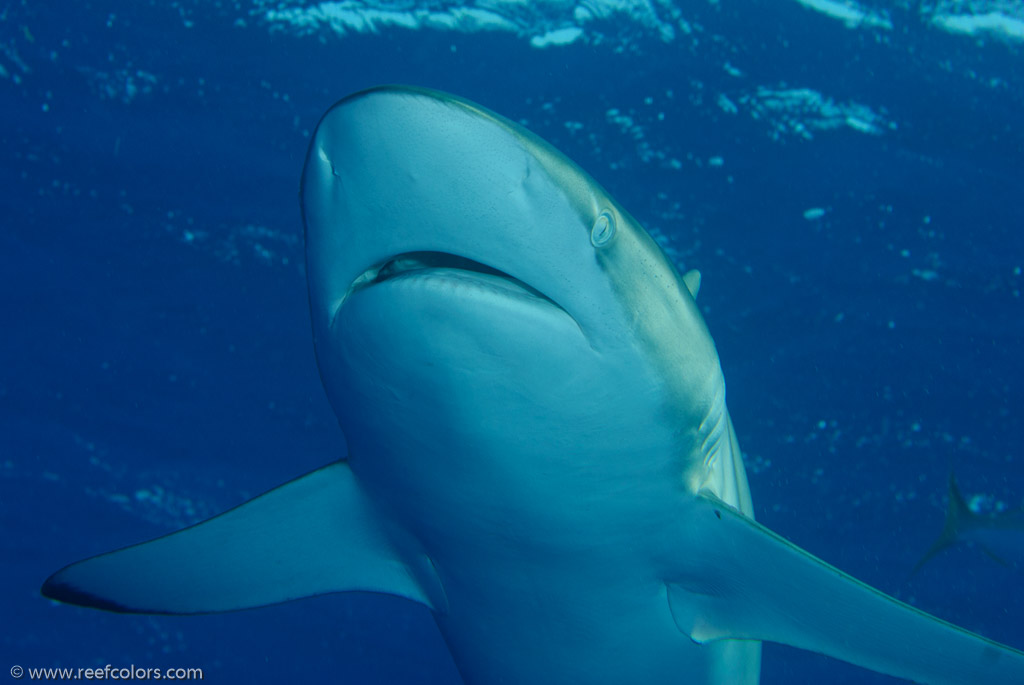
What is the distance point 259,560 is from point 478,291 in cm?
226

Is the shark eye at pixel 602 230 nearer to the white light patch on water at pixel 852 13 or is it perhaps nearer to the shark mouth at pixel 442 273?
the shark mouth at pixel 442 273

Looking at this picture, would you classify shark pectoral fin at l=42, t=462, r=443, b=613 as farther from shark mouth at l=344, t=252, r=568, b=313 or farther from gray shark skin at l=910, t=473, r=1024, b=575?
gray shark skin at l=910, t=473, r=1024, b=575

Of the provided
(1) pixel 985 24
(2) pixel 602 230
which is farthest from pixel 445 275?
(1) pixel 985 24

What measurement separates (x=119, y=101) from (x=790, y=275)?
9.70m

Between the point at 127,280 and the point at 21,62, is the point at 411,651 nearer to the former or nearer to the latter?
the point at 127,280

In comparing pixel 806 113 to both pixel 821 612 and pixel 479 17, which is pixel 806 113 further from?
pixel 821 612

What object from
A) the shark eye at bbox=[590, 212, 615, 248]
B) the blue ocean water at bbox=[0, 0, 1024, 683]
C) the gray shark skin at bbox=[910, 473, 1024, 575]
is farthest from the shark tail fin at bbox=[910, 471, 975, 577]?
the shark eye at bbox=[590, 212, 615, 248]

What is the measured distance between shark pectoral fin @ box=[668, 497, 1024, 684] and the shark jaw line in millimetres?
1257

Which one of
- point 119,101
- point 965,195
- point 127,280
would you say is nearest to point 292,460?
point 127,280

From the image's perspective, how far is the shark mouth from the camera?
1927mm

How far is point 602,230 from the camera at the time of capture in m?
1.99

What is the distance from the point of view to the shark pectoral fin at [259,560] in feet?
10.4

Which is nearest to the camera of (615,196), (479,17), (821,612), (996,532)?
(821,612)

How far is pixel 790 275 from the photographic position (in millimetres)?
10234
